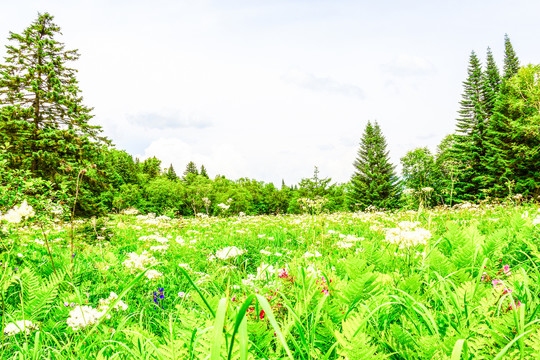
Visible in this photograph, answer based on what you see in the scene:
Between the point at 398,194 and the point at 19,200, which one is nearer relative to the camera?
the point at 19,200

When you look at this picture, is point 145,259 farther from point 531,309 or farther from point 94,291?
point 531,309

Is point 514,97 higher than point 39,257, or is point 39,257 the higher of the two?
point 514,97

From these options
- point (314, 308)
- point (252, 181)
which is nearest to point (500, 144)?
point (314, 308)

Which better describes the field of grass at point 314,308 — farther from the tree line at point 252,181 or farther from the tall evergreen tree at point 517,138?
the tall evergreen tree at point 517,138

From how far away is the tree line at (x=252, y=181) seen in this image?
19.7 ft

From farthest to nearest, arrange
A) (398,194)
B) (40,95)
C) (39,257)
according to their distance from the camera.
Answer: (398,194) → (40,95) → (39,257)

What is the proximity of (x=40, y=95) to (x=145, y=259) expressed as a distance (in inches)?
637

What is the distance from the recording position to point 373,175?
39.0 m

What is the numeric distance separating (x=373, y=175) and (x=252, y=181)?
31317 millimetres

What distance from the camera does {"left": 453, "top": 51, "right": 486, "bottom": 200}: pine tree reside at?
2978cm

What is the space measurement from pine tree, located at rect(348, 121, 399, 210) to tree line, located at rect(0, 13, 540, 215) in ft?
0.48

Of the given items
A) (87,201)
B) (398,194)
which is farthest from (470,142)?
(87,201)

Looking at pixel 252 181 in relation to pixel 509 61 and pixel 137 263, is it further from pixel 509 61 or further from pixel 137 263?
pixel 137 263

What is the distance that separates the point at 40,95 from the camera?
46.5ft
